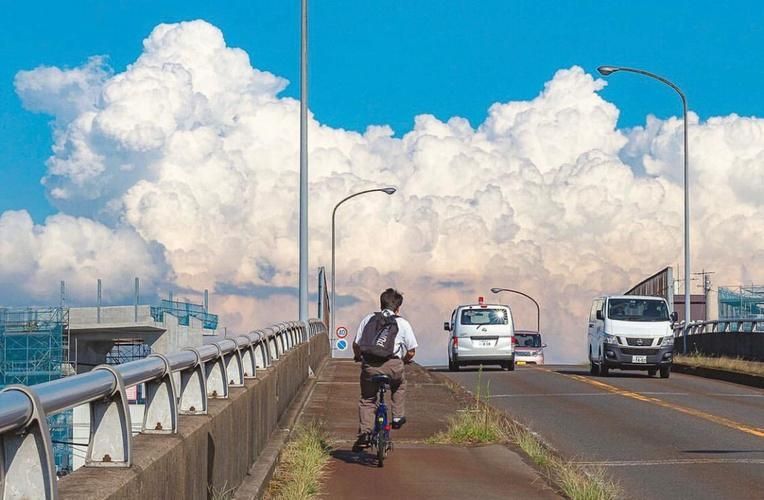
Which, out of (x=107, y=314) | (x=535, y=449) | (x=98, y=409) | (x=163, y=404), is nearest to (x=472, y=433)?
(x=535, y=449)

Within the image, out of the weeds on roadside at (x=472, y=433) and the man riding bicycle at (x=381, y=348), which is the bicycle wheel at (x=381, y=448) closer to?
the man riding bicycle at (x=381, y=348)

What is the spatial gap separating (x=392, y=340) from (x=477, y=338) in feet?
71.2

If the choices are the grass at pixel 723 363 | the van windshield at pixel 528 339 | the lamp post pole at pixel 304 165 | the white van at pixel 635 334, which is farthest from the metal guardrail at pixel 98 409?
the van windshield at pixel 528 339

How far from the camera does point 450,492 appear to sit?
35.3ft

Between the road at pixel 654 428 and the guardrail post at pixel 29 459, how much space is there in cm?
793

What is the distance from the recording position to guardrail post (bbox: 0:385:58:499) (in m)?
4.00

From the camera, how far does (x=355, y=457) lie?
13.1m

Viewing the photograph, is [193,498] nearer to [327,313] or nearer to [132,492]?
[132,492]

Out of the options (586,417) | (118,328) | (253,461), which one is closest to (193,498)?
(253,461)

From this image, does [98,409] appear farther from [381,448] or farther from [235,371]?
[381,448]

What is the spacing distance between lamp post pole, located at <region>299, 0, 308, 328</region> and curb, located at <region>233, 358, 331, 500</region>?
8.00 metres

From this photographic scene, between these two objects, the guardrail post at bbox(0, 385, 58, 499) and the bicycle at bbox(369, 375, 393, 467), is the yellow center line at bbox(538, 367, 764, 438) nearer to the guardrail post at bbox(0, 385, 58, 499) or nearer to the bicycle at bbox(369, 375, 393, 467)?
the bicycle at bbox(369, 375, 393, 467)

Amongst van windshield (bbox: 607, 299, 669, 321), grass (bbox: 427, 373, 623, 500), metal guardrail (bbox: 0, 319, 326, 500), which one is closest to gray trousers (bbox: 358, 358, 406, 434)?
grass (bbox: 427, 373, 623, 500)

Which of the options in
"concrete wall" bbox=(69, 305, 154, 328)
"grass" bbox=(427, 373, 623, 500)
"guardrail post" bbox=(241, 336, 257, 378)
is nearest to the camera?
"grass" bbox=(427, 373, 623, 500)
